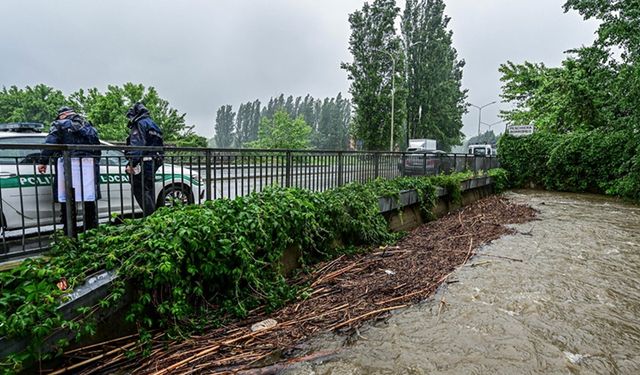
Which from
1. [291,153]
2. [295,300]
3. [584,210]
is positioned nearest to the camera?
[295,300]

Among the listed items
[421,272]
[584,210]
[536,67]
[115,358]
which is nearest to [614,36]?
[584,210]

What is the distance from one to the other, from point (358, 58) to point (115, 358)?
1054 inches

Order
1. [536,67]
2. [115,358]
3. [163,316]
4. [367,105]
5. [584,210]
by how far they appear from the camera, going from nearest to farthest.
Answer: [115,358], [163,316], [584,210], [536,67], [367,105]

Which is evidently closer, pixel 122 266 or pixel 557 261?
pixel 122 266

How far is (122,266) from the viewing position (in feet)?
9.33

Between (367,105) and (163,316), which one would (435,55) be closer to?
(367,105)

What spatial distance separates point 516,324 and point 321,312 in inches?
79.9

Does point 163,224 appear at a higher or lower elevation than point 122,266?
higher

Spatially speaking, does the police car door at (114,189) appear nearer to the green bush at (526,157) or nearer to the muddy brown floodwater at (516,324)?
the muddy brown floodwater at (516,324)

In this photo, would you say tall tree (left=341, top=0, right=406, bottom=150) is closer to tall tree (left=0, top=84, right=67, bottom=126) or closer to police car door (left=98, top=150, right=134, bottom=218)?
police car door (left=98, top=150, right=134, bottom=218)

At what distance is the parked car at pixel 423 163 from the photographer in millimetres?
8695

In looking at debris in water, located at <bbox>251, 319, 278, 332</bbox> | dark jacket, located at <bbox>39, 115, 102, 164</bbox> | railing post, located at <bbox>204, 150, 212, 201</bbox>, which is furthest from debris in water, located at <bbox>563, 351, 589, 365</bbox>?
dark jacket, located at <bbox>39, 115, 102, 164</bbox>

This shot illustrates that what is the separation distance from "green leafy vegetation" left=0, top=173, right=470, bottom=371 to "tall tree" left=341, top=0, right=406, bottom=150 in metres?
22.6

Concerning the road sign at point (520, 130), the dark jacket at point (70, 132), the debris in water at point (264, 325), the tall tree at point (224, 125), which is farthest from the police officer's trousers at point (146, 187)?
the tall tree at point (224, 125)
